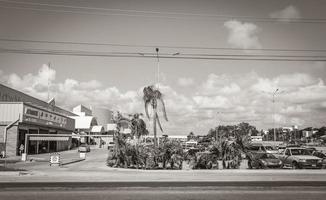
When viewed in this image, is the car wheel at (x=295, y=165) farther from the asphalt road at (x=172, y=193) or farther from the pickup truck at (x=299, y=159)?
the asphalt road at (x=172, y=193)

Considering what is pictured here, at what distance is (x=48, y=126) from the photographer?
58.5 meters

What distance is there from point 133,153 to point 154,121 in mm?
6806

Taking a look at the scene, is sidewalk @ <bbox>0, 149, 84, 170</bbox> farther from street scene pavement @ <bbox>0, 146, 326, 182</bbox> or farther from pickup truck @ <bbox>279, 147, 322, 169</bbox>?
pickup truck @ <bbox>279, 147, 322, 169</bbox>

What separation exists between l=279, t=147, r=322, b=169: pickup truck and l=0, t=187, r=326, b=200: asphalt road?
40.7ft

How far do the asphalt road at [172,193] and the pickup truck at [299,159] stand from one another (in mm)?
12395

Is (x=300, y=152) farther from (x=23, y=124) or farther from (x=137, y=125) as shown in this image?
(x=137, y=125)

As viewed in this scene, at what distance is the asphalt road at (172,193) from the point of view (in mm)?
13258

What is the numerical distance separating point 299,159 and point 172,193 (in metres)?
16.8

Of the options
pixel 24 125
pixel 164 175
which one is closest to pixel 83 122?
pixel 24 125

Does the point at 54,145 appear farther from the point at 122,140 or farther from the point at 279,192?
the point at 279,192

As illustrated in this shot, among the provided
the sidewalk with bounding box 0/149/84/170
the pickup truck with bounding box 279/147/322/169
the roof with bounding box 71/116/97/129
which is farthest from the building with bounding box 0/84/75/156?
the roof with bounding box 71/116/97/129

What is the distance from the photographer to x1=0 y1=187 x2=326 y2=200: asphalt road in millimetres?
13258

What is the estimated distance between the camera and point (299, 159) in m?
28.0

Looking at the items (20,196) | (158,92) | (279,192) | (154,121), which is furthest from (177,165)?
(20,196)
